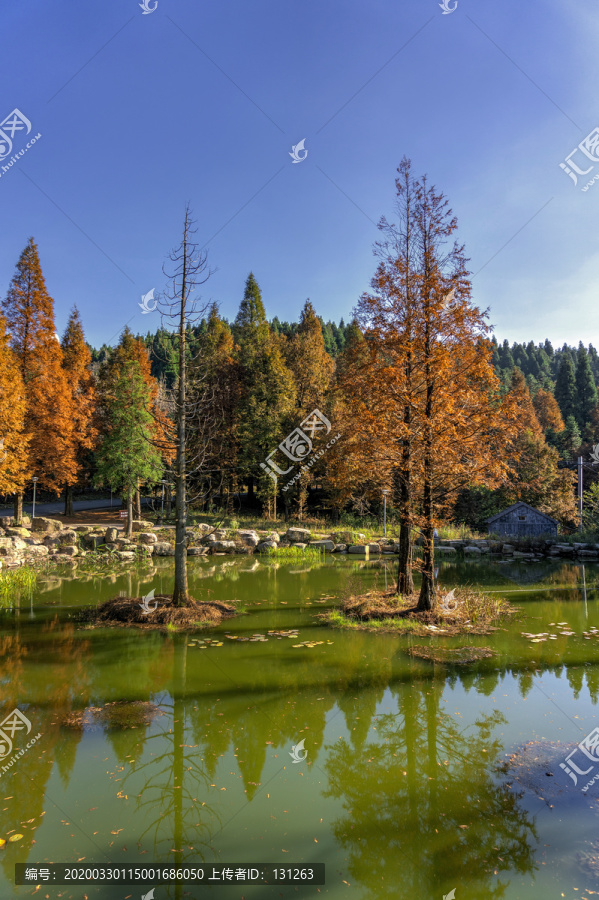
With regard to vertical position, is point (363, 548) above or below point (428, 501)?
below

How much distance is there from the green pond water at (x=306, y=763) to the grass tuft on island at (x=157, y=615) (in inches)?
20.0

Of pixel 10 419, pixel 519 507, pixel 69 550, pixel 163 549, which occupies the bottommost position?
pixel 163 549

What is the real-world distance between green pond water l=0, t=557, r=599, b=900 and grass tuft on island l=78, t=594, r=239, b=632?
0.51m

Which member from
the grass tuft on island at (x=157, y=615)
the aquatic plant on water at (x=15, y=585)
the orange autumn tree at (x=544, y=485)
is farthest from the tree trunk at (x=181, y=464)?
the orange autumn tree at (x=544, y=485)

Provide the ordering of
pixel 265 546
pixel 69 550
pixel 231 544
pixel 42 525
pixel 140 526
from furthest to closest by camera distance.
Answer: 1. pixel 140 526
2. pixel 265 546
3. pixel 231 544
4. pixel 42 525
5. pixel 69 550

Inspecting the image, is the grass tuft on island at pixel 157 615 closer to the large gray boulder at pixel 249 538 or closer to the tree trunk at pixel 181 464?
the tree trunk at pixel 181 464

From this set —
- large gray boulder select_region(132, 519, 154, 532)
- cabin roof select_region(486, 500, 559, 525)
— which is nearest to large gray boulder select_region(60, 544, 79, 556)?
large gray boulder select_region(132, 519, 154, 532)

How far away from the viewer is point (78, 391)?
1134 inches

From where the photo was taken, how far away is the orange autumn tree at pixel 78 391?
26.4m

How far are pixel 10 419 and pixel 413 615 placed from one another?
16.5 metres

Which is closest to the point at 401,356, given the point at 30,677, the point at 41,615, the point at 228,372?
the point at 30,677

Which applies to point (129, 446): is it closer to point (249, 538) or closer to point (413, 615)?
point (249, 538)

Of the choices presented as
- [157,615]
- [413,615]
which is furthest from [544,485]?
[157,615]

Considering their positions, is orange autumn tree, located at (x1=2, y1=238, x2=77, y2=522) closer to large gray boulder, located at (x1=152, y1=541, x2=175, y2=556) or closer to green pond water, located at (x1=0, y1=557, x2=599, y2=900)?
large gray boulder, located at (x1=152, y1=541, x2=175, y2=556)
